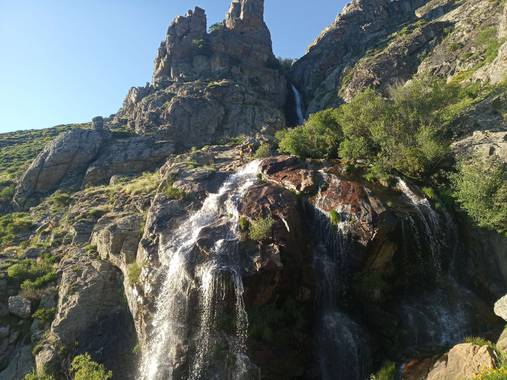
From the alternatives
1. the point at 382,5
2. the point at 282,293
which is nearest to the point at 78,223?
the point at 282,293

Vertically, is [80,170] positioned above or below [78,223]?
above

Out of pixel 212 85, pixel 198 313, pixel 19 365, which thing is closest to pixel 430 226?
pixel 198 313

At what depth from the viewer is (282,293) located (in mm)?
18125

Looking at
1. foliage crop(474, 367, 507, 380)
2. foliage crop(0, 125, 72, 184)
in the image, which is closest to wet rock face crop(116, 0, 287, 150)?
foliage crop(0, 125, 72, 184)

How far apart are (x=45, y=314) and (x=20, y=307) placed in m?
1.75

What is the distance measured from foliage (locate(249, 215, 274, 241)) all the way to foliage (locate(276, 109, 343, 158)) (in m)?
9.71

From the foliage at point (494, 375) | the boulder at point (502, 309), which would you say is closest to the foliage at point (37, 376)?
the foliage at point (494, 375)

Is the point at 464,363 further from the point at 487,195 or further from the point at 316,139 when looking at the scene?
the point at 316,139

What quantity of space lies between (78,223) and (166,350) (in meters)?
16.6

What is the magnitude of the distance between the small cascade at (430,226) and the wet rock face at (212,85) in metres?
29.5

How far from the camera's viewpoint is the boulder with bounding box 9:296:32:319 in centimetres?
2258

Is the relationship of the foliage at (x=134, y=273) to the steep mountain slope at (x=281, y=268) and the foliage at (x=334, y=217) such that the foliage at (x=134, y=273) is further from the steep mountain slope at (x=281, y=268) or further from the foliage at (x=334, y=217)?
the foliage at (x=334, y=217)

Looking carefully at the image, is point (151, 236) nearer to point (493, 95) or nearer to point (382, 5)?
point (493, 95)

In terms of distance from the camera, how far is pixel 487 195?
1898cm
